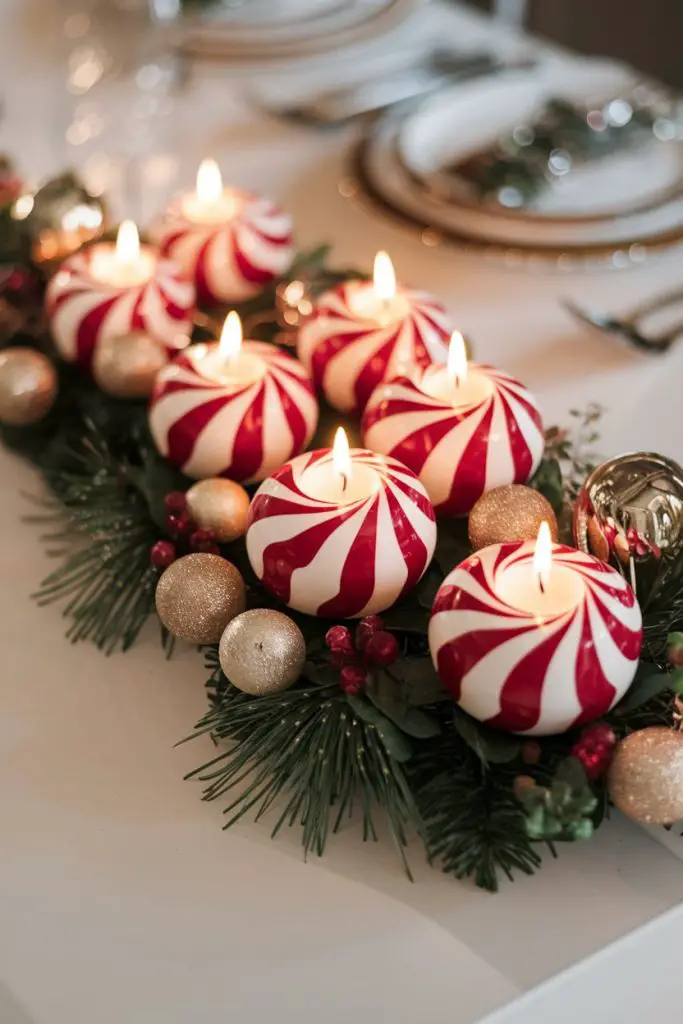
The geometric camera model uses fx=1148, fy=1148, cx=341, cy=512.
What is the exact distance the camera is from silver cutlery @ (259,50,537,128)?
1270 millimetres

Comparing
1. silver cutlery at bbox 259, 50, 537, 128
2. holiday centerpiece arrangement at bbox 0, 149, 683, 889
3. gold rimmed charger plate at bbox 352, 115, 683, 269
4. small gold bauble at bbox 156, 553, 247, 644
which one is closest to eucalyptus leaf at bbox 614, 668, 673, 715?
holiday centerpiece arrangement at bbox 0, 149, 683, 889

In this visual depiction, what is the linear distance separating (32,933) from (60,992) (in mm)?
35

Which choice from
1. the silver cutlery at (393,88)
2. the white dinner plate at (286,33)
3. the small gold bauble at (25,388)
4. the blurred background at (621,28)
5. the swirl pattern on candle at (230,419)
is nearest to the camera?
the swirl pattern on candle at (230,419)

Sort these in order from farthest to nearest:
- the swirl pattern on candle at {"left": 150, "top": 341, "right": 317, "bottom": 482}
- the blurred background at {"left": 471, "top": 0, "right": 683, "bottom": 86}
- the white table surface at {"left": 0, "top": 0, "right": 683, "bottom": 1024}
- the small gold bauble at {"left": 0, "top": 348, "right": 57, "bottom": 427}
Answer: the blurred background at {"left": 471, "top": 0, "right": 683, "bottom": 86} < the small gold bauble at {"left": 0, "top": 348, "right": 57, "bottom": 427} < the swirl pattern on candle at {"left": 150, "top": 341, "right": 317, "bottom": 482} < the white table surface at {"left": 0, "top": 0, "right": 683, "bottom": 1024}

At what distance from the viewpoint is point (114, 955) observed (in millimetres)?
528

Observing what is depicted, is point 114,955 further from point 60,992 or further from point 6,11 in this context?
point 6,11

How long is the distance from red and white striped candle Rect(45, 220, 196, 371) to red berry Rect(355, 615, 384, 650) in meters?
0.33

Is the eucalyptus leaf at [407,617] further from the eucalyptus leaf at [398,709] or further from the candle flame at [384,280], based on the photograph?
the candle flame at [384,280]

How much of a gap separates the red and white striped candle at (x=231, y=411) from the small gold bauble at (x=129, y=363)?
2.6 inches

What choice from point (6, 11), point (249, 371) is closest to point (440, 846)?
point (249, 371)

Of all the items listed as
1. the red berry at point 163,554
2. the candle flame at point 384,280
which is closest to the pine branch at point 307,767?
the red berry at point 163,554

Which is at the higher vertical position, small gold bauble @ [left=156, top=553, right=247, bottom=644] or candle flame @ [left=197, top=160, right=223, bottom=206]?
candle flame @ [left=197, top=160, right=223, bottom=206]

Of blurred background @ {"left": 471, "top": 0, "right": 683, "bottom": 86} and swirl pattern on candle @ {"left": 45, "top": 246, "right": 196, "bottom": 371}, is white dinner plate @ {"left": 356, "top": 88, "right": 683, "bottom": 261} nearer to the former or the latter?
swirl pattern on candle @ {"left": 45, "top": 246, "right": 196, "bottom": 371}

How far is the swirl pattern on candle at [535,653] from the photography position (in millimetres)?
537
